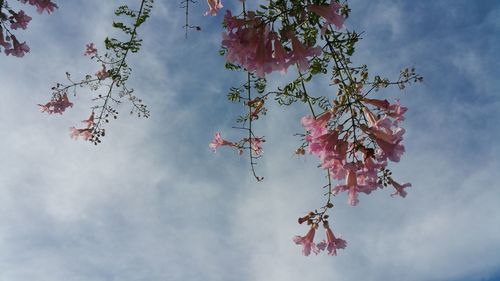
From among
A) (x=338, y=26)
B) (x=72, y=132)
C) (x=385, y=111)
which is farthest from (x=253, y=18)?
(x=72, y=132)

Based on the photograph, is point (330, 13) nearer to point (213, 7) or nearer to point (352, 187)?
point (352, 187)

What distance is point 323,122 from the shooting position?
254cm

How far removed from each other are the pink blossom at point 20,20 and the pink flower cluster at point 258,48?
8.39 feet

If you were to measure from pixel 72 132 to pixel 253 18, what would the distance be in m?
4.01

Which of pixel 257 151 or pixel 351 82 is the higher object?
pixel 257 151

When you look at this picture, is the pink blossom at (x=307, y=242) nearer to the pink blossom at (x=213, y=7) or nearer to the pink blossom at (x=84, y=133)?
the pink blossom at (x=213, y=7)

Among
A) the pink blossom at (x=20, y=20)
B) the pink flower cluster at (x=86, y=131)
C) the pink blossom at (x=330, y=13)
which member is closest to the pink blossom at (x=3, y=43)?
the pink blossom at (x=20, y=20)

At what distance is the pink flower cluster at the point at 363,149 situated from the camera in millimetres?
2305

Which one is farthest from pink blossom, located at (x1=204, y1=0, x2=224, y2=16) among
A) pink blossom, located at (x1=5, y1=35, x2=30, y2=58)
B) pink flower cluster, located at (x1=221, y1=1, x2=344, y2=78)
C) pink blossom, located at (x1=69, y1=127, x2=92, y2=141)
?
pink blossom, located at (x1=69, y1=127, x2=92, y2=141)

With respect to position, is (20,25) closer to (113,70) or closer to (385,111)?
(113,70)

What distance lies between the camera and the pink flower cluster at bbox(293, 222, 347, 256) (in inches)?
131

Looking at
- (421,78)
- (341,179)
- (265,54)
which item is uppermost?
(421,78)

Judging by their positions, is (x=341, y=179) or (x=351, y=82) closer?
(x=341, y=179)

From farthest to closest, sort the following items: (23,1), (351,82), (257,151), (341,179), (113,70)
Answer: (257,151)
(113,70)
(23,1)
(351,82)
(341,179)
